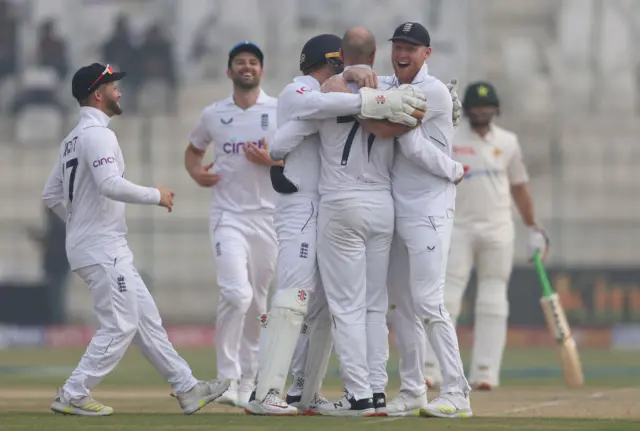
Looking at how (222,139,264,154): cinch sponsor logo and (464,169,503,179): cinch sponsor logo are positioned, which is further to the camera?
(464,169,503,179): cinch sponsor logo

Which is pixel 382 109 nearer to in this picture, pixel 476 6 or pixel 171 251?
pixel 171 251

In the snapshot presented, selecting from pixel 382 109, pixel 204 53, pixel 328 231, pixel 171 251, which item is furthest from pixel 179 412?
pixel 204 53

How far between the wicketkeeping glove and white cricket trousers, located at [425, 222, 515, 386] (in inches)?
156

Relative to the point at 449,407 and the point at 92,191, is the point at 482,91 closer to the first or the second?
the point at 92,191

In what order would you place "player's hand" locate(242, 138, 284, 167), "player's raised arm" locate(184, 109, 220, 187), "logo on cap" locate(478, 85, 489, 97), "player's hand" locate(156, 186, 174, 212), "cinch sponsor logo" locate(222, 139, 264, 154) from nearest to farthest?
1. "player's hand" locate(156, 186, 174, 212)
2. "player's hand" locate(242, 138, 284, 167)
3. "cinch sponsor logo" locate(222, 139, 264, 154)
4. "player's raised arm" locate(184, 109, 220, 187)
5. "logo on cap" locate(478, 85, 489, 97)

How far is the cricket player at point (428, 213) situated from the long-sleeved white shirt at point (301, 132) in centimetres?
44

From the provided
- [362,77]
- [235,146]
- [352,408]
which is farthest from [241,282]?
[362,77]

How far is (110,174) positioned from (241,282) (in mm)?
2054

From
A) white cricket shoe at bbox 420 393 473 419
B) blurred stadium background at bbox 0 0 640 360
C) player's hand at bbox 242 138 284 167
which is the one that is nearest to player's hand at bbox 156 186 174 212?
white cricket shoe at bbox 420 393 473 419

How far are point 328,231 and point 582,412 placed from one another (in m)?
2.01

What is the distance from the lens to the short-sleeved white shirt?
29.5 feet

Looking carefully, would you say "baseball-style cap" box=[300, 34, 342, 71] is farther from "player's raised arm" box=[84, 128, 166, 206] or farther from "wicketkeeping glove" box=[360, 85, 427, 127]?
"player's raised arm" box=[84, 128, 166, 206]

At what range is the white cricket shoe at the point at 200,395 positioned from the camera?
9.05 metres

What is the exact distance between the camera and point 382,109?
27.7ft
